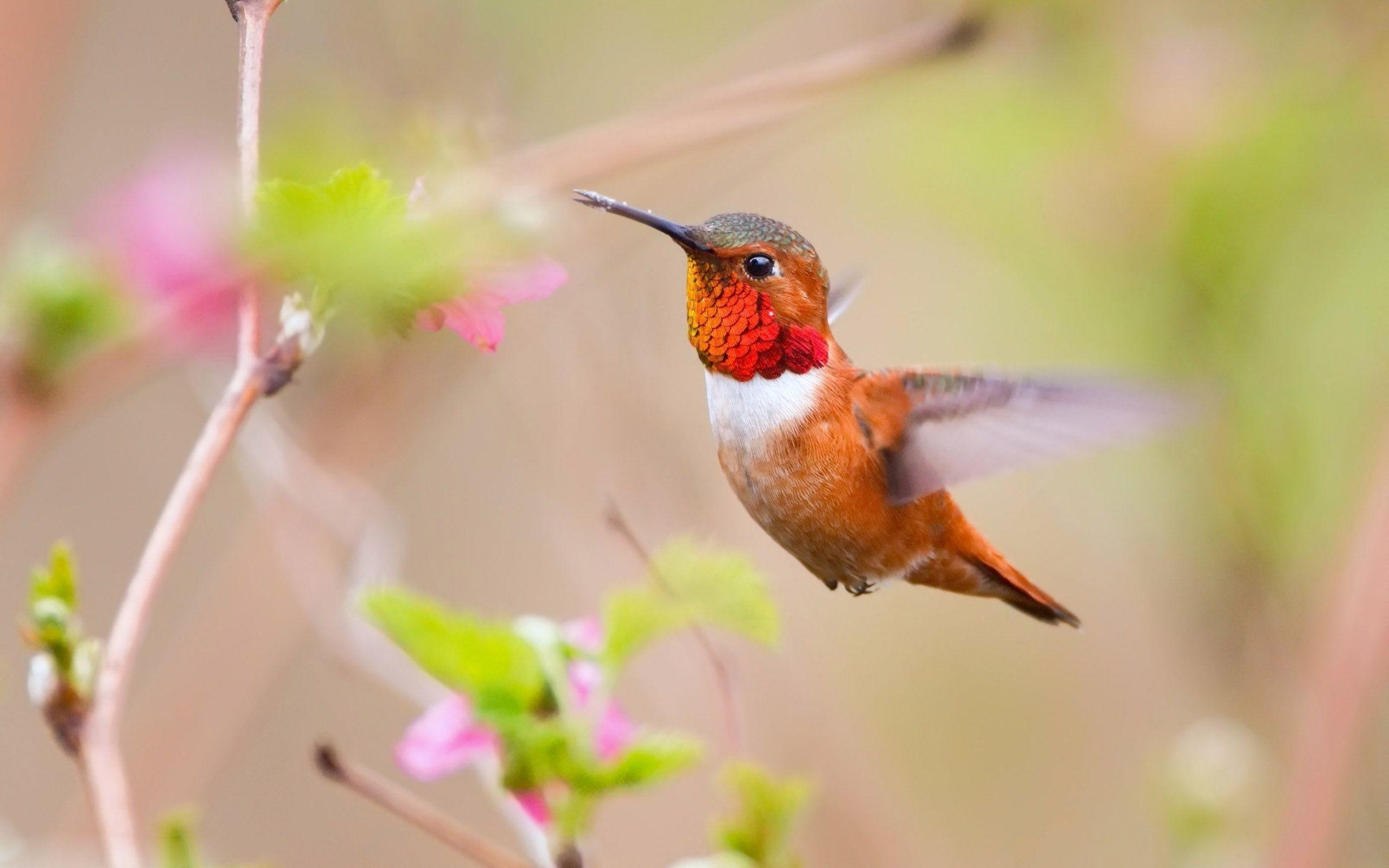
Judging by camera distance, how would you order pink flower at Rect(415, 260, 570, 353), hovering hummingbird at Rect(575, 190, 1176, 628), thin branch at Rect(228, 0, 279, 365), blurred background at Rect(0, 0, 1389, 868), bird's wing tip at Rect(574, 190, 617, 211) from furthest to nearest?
blurred background at Rect(0, 0, 1389, 868), hovering hummingbird at Rect(575, 190, 1176, 628), bird's wing tip at Rect(574, 190, 617, 211), pink flower at Rect(415, 260, 570, 353), thin branch at Rect(228, 0, 279, 365)

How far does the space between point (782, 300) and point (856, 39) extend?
1.13 m

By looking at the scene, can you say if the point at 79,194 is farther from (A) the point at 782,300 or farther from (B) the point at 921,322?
(A) the point at 782,300

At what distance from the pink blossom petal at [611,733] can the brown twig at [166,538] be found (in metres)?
0.30

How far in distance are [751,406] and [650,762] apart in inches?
10.3

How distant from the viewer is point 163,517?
2.22ft

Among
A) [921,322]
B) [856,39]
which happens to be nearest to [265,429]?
[856,39]

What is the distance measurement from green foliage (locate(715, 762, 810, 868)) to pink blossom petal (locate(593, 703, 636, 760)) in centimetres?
8

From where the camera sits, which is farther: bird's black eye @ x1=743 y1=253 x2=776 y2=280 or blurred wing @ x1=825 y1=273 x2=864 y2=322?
blurred wing @ x1=825 y1=273 x2=864 y2=322

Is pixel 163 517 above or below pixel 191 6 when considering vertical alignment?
below

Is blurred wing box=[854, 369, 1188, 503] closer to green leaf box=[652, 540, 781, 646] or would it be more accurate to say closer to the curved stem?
green leaf box=[652, 540, 781, 646]

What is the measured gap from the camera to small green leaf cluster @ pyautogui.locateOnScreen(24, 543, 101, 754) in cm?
69

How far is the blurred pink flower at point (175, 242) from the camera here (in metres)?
1.28

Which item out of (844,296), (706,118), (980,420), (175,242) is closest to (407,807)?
(980,420)

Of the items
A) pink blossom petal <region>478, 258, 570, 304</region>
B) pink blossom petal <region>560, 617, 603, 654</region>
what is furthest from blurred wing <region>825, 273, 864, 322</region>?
pink blossom petal <region>478, 258, 570, 304</region>
